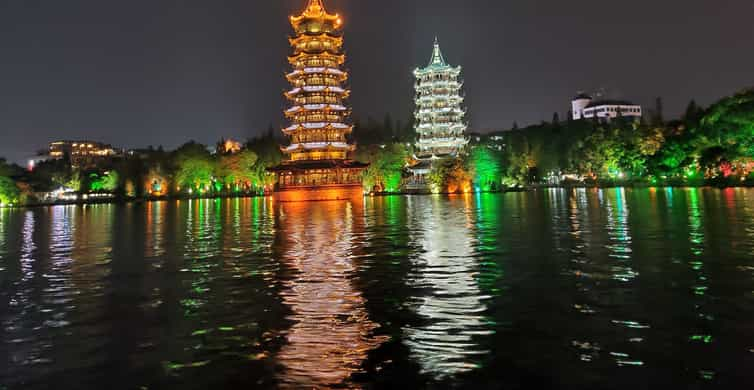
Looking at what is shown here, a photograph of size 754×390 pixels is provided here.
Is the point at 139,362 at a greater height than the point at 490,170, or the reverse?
the point at 490,170

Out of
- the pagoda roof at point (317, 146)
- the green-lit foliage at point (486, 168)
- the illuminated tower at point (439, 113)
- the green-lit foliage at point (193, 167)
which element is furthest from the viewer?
the illuminated tower at point (439, 113)

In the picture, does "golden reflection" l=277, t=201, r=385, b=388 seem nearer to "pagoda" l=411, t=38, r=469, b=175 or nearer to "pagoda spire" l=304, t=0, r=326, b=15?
"pagoda spire" l=304, t=0, r=326, b=15

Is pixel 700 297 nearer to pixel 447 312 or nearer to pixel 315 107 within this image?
pixel 447 312

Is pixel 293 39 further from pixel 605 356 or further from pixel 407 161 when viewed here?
pixel 605 356

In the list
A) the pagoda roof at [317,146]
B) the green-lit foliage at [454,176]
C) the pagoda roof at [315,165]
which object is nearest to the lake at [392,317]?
the pagoda roof at [315,165]

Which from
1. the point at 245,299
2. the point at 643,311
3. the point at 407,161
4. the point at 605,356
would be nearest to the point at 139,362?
the point at 245,299

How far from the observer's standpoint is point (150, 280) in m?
13.2

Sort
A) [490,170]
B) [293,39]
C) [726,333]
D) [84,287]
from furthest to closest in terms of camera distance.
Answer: [490,170] → [293,39] → [84,287] → [726,333]

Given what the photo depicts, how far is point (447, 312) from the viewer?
9.01 meters

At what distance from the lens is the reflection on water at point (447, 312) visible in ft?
22.1

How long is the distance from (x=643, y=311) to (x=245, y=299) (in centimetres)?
690

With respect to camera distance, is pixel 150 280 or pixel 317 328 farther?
pixel 150 280

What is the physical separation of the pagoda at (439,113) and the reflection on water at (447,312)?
95.8 metres

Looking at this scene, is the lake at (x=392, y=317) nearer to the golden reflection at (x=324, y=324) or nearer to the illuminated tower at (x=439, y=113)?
the golden reflection at (x=324, y=324)
